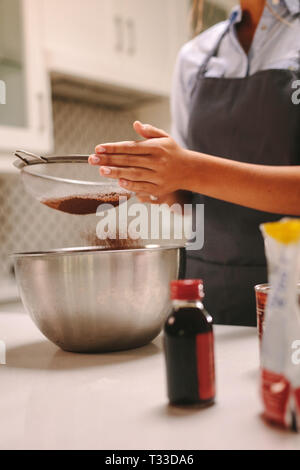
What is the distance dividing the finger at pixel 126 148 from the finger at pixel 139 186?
71 millimetres

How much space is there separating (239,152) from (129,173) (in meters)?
0.52

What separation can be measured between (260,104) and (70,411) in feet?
3.13

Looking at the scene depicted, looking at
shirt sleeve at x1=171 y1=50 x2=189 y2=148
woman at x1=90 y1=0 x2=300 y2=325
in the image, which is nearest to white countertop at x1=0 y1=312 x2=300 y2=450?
woman at x1=90 y1=0 x2=300 y2=325

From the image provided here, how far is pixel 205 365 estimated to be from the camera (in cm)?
52

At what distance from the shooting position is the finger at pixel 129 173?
0.84 m

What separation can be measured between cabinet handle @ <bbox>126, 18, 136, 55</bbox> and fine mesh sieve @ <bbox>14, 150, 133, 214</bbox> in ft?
5.52

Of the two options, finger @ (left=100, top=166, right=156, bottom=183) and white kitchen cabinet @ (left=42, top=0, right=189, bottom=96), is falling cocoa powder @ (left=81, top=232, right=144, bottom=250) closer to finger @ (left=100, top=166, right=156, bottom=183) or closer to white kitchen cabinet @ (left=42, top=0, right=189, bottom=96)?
finger @ (left=100, top=166, right=156, bottom=183)

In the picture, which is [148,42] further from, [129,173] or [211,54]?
[129,173]

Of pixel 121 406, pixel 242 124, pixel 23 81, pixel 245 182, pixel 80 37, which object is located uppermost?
pixel 80 37

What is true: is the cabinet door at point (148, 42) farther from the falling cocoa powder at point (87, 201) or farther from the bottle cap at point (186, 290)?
the bottle cap at point (186, 290)

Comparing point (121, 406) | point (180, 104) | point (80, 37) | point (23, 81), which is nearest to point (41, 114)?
point (23, 81)

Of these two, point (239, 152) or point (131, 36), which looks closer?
point (239, 152)

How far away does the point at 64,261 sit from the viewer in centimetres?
74
